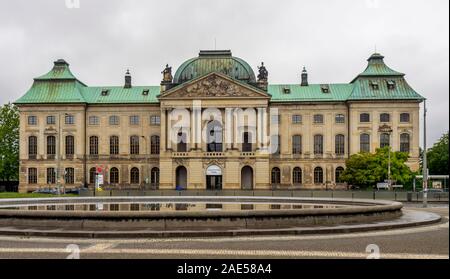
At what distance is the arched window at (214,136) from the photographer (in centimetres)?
8475

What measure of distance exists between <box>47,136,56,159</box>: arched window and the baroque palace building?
17cm

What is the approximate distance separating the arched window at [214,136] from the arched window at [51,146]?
88.7 ft

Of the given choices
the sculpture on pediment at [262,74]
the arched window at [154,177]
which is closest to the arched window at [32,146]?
the arched window at [154,177]

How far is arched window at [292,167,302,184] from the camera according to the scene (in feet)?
286

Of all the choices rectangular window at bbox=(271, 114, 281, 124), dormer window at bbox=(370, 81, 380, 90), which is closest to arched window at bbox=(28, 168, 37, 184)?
rectangular window at bbox=(271, 114, 281, 124)

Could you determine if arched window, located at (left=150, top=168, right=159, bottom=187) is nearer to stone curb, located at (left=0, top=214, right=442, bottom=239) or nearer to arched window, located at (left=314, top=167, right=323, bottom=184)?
arched window, located at (left=314, top=167, right=323, bottom=184)

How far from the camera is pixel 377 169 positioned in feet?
238

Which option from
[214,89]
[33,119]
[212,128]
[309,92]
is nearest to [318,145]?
[309,92]

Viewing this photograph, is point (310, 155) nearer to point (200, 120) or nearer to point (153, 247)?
point (200, 120)

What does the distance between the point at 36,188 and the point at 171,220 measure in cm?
7294

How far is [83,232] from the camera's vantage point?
19.5 meters

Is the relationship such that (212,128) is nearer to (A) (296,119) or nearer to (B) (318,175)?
(A) (296,119)

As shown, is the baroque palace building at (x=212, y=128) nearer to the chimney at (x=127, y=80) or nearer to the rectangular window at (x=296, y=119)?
the rectangular window at (x=296, y=119)
